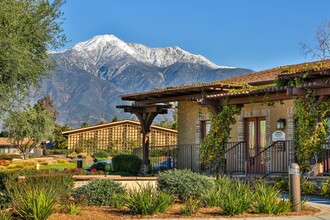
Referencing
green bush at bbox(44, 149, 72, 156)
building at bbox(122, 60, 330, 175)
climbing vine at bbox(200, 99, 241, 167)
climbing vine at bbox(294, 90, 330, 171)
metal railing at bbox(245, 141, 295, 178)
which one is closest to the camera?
climbing vine at bbox(294, 90, 330, 171)

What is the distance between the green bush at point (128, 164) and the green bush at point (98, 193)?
12.1 m

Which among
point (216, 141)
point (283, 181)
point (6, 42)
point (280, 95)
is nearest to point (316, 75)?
point (280, 95)

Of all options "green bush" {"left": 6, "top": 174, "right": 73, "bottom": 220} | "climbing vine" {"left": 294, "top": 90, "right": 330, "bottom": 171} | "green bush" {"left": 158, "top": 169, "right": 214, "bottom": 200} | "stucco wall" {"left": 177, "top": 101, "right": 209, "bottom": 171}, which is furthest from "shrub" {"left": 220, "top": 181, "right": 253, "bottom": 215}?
"stucco wall" {"left": 177, "top": 101, "right": 209, "bottom": 171}

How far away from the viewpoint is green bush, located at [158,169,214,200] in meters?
12.2

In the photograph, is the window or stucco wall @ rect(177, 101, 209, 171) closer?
the window

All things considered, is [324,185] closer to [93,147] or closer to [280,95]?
[280,95]

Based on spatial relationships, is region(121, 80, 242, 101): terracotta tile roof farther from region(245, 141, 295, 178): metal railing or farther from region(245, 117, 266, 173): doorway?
region(245, 141, 295, 178): metal railing

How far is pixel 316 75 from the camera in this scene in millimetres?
16266

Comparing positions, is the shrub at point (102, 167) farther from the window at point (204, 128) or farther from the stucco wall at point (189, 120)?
the window at point (204, 128)

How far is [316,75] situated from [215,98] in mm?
4362

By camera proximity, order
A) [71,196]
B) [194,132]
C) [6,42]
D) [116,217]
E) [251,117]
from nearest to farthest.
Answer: [116,217]
[71,196]
[6,42]
[251,117]
[194,132]

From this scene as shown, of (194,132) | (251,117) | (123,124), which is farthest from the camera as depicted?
(123,124)

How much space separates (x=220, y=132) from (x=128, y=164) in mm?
6352

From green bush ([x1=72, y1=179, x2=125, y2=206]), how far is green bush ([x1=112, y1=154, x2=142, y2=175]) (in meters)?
12.1
